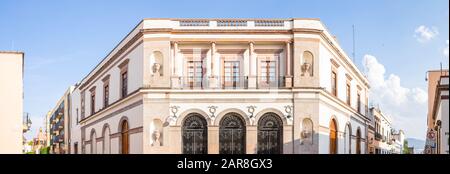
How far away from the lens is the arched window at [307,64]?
10835mm

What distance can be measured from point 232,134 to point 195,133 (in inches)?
34.9

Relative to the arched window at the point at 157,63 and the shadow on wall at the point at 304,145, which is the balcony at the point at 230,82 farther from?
the shadow on wall at the point at 304,145

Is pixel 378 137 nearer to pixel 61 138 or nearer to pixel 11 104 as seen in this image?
pixel 61 138

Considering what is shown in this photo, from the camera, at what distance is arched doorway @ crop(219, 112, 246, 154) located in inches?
452

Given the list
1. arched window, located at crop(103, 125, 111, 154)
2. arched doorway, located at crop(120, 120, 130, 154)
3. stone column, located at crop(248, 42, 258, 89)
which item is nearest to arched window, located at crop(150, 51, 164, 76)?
stone column, located at crop(248, 42, 258, 89)

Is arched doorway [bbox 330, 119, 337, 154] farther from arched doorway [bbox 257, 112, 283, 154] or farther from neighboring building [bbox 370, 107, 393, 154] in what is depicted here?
neighboring building [bbox 370, 107, 393, 154]

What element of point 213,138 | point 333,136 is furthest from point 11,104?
point 333,136

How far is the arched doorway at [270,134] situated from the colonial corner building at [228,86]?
0.07 feet

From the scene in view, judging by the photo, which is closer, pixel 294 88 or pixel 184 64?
pixel 184 64

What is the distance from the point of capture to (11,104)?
7.81m
